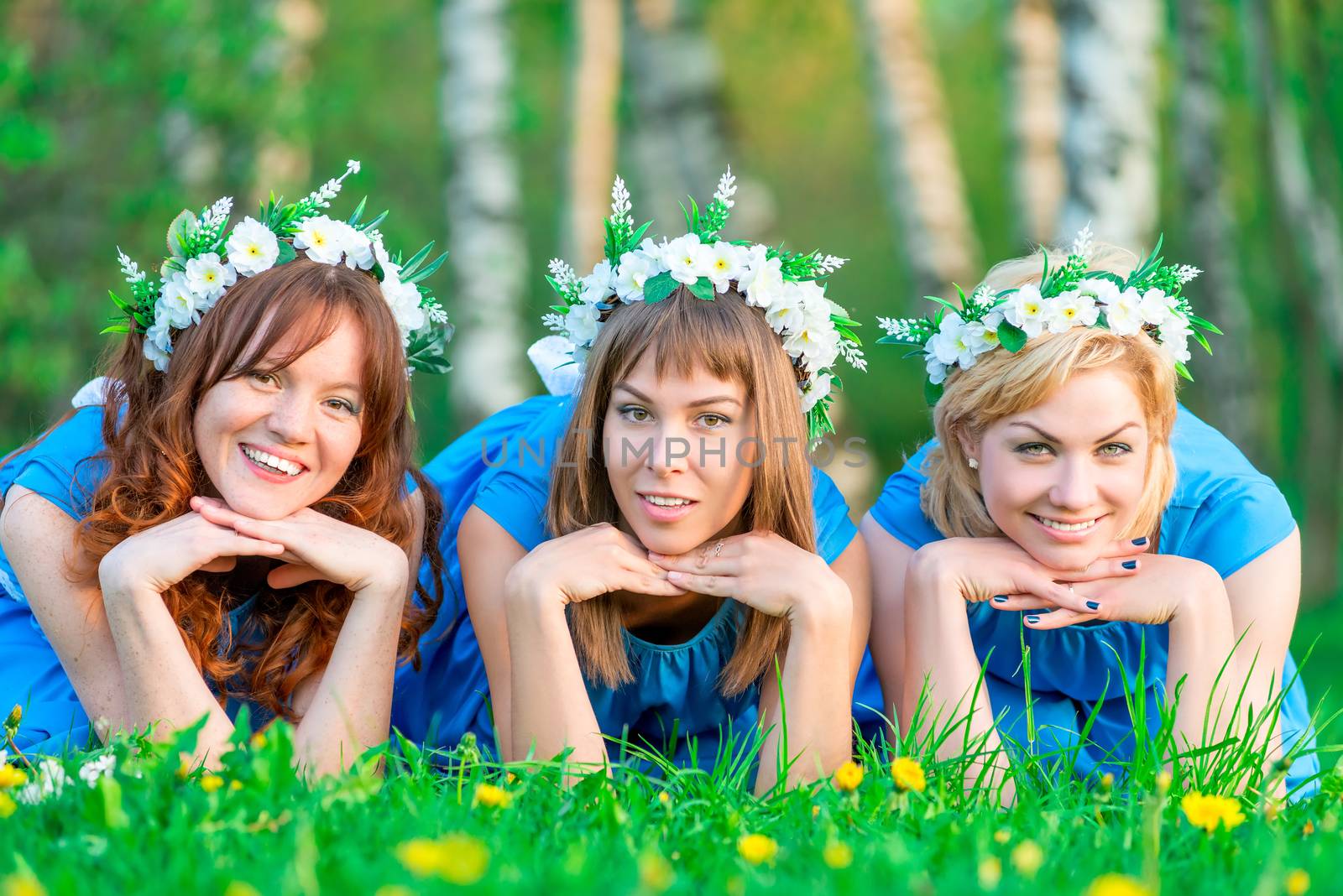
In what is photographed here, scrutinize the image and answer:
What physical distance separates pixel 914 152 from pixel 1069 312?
5.55 metres

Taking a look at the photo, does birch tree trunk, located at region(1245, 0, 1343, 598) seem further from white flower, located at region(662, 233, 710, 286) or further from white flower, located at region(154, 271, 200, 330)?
white flower, located at region(154, 271, 200, 330)

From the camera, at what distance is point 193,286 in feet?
10.3

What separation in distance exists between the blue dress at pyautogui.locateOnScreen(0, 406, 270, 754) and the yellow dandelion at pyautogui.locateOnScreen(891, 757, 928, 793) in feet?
5.62

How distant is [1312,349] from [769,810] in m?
7.18

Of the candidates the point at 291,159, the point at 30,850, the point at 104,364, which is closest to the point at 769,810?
the point at 30,850

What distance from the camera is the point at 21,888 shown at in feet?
5.23

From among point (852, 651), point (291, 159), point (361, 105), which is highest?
point (361, 105)

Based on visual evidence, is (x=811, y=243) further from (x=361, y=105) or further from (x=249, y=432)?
(x=249, y=432)

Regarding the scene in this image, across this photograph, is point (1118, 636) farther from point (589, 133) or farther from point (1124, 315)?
point (589, 133)

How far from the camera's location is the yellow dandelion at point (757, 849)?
204 cm

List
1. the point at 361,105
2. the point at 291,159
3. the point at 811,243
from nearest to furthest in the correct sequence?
the point at 291,159, the point at 361,105, the point at 811,243

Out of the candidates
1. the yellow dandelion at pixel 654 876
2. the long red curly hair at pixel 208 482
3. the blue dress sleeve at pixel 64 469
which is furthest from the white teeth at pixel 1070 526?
the blue dress sleeve at pixel 64 469

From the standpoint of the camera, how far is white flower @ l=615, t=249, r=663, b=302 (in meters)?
3.17

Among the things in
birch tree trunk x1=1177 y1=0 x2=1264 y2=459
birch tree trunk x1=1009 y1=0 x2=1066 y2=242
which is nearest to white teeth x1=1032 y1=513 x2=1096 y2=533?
birch tree trunk x1=1009 y1=0 x2=1066 y2=242
